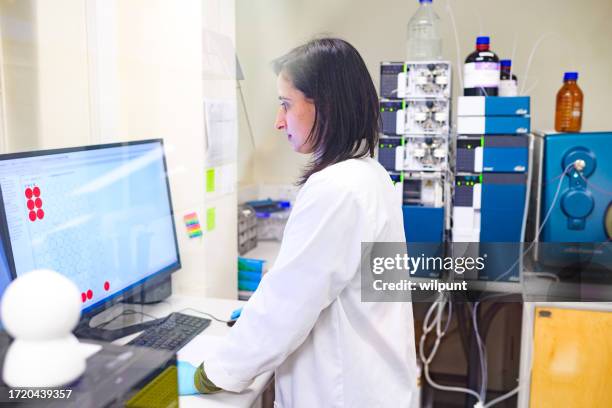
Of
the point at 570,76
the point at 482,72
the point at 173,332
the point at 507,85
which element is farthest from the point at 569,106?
the point at 173,332

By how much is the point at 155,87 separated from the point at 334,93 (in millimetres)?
786

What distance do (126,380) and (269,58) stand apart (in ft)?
5.95

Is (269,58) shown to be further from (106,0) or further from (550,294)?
(550,294)

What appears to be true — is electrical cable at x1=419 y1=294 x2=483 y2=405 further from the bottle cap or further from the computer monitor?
the computer monitor

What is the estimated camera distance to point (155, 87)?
162 cm

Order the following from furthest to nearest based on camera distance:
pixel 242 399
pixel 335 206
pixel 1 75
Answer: pixel 1 75 < pixel 242 399 < pixel 335 206

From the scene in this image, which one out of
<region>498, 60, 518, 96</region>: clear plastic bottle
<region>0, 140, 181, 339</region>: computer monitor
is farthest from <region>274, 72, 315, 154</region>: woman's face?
<region>498, 60, 518, 96</region>: clear plastic bottle

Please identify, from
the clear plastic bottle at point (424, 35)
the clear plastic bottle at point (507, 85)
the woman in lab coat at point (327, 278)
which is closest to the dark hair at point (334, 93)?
the woman in lab coat at point (327, 278)

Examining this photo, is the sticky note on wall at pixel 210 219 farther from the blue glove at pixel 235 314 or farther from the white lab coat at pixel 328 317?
the white lab coat at pixel 328 317

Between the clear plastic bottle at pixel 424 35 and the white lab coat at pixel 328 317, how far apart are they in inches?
47.8

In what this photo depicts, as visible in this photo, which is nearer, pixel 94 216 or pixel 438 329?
pixel 94 216

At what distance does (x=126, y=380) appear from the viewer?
1.36 ft

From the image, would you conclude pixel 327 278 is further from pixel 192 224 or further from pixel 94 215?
pixel 192 224

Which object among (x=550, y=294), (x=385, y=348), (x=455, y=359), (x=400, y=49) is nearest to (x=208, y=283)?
(x=385, y=348)
